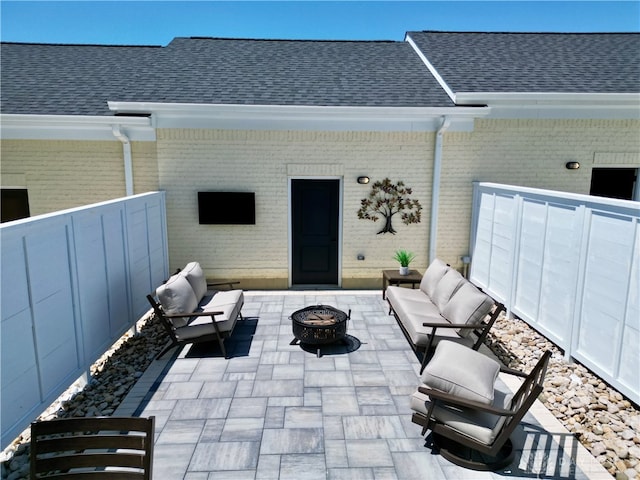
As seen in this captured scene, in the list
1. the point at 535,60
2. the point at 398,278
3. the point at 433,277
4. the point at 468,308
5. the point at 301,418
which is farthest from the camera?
the point at 535,60

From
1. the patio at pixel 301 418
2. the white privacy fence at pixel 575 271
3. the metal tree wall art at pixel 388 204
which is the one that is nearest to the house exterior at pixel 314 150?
the metal tree wall art at pixel 388 204

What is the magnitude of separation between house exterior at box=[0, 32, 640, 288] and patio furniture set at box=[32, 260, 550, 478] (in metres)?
2.08

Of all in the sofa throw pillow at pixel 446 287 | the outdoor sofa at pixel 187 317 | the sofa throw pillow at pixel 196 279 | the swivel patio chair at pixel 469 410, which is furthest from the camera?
the sofa throw pillow at pixel 196 279

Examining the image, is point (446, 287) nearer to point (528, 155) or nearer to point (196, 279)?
point (196, 279)

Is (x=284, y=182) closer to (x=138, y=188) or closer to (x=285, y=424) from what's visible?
(x=138, y=188)

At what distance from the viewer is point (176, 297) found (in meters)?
5.95

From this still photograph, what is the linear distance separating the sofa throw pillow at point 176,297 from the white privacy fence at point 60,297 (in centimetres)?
74

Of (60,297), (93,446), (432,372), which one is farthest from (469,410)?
(60,297)

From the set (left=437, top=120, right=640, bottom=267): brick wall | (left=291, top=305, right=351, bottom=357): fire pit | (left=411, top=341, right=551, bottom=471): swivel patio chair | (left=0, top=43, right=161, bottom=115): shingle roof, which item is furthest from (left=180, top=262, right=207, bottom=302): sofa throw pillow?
(left=437, top=120, right=640, bottom=267): brick wall

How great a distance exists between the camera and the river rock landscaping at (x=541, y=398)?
3929 mm

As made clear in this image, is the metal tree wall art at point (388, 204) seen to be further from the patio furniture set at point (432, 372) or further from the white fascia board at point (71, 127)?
the white fascia board at point (71, 127)

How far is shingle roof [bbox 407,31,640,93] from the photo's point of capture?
8961mm

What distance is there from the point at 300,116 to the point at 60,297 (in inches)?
217

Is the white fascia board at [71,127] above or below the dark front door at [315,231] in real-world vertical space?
above
